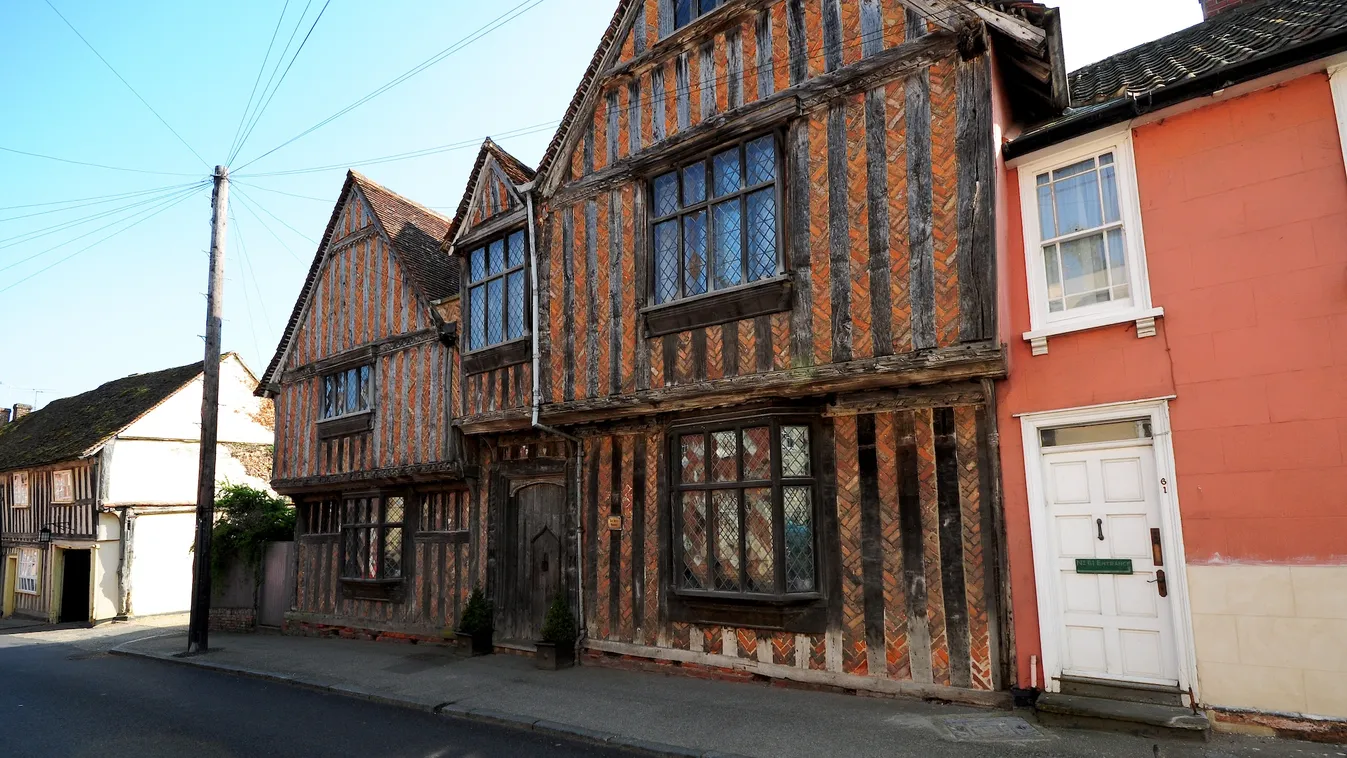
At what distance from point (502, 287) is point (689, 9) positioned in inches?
184

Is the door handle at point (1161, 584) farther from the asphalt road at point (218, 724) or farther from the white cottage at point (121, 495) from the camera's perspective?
the white cottage at point (121, 495)

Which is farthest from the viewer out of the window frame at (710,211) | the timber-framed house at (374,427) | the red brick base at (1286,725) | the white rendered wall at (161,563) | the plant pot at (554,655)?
the white rendered wall at (161,563)

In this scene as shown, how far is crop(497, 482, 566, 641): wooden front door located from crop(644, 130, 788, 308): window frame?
349cm

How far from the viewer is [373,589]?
13.1m

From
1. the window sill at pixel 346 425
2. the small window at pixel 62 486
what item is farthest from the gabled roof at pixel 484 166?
the small window at pixel 62 486

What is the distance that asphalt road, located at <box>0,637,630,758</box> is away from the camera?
22.0 ft

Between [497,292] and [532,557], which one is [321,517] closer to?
[532,557]

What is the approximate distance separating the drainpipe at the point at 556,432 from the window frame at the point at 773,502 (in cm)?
163

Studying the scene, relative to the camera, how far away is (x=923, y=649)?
692cm

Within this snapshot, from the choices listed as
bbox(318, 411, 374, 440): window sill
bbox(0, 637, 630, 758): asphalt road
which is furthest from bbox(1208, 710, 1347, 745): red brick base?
bbox(318, 411, 374, 440): window sill

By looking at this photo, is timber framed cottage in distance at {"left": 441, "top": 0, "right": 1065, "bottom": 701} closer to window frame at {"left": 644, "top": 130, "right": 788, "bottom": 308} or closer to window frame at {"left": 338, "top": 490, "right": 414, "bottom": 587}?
window frame at {"left": 644, "top": 130, "right": 788, "bottom": 308}

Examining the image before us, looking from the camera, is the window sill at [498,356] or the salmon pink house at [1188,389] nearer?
the salmon pink house at [1188,389]

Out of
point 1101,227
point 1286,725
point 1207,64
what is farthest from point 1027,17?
point 1286,725

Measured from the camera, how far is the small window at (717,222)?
8.16m
